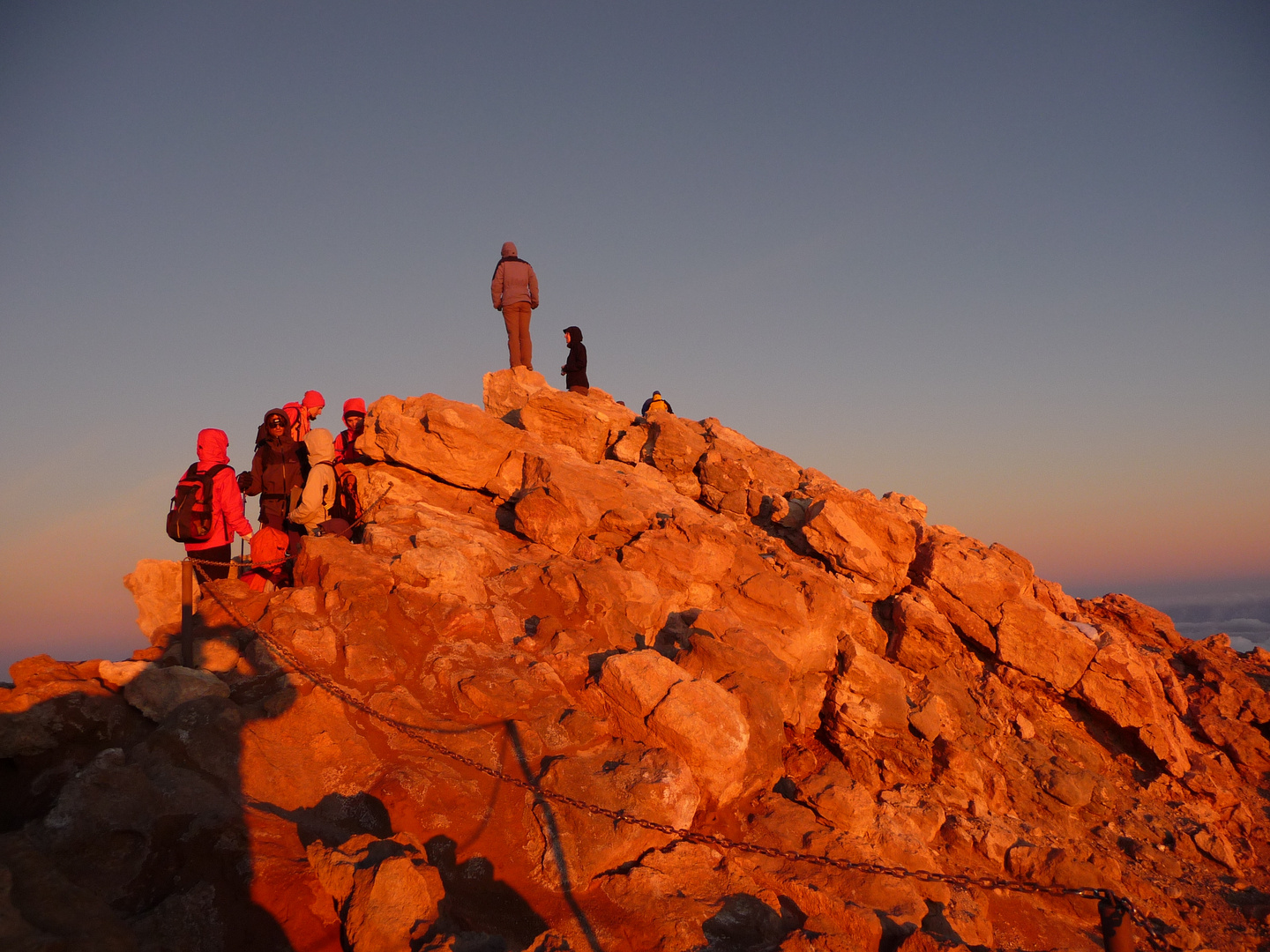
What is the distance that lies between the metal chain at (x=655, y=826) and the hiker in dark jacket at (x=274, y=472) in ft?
6.09

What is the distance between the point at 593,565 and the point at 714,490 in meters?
5.07

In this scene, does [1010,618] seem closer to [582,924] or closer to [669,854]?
[669,854]

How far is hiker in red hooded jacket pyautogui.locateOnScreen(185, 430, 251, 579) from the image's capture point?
962 cm

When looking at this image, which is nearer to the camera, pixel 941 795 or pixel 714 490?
pixel 941 795

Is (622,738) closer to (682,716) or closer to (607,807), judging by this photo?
(682,716)

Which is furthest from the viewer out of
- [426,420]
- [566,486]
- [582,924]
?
[426,420]

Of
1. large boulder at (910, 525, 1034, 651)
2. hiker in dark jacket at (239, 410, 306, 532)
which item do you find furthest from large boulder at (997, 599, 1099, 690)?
hiker in dark jacket at (239, 410, 306, 532)

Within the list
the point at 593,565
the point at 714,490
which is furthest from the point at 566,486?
the point at 714,490

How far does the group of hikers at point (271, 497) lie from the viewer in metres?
9.51

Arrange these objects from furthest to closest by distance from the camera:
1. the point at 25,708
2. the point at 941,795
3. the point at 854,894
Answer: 1. the point at 941,795
2. the point at 854,894
3. the point at 25,708

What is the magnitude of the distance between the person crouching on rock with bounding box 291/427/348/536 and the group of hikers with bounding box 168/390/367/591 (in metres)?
0.01

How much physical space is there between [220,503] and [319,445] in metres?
1.89

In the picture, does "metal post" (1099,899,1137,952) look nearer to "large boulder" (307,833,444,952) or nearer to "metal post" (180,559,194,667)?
"large boulder" (307,833,444,952)

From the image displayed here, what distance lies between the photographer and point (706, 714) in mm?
8547
